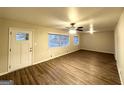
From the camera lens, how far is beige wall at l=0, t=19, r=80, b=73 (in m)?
3.99

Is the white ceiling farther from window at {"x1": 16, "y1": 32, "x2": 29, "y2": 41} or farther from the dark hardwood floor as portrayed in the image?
the dark hardwood floor

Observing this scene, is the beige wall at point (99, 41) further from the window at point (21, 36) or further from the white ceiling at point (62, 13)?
the window at point (21, 36)

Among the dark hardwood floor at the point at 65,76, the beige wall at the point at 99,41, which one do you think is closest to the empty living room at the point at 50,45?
the dark hardwood floor at the point at 65,76

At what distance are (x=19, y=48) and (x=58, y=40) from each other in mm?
3722

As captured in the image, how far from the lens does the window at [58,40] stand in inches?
278

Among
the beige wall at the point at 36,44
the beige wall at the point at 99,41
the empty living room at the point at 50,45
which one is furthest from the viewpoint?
the beige wall at the point at 99,41

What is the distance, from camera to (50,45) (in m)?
6.94

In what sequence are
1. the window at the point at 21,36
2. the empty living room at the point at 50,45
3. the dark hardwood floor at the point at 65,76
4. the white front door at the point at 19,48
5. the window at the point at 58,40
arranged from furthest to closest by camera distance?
1. the window at the point at 58,40
2. the window at the point at 21,36
3. the white front door at the point at 19,48
4. the dark hardwood floor at the point at 65,76
5. the empty living room at the point at 50,45

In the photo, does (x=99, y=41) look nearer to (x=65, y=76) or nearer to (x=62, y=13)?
(x=65, y=76)

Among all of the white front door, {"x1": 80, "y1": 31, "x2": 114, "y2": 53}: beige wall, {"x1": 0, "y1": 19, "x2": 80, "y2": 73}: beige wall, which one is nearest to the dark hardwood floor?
the white front door

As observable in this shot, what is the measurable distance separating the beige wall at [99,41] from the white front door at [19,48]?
750 centimetres
